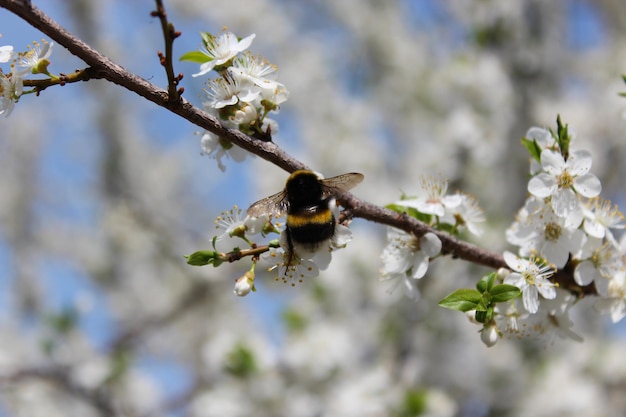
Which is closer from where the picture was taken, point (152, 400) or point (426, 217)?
point (426, 217)

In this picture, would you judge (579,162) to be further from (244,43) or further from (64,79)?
(64,79)

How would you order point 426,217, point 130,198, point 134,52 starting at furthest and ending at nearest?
point 134,52 < point 130,198 < point 426,217

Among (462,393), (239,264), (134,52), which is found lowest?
(462,393)

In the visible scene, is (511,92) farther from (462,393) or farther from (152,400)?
(152,400)

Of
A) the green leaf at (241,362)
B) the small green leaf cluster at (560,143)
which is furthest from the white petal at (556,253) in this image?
the green leaf at (241,362)

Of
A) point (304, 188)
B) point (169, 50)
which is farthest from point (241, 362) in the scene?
point (169, 50)

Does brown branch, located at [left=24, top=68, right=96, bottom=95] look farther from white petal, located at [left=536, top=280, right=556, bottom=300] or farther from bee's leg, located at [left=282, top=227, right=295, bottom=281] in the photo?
white petal, located at [left=536, top=280, right=556, bottom=300]

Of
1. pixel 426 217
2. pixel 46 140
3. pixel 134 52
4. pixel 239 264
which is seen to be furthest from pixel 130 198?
pixel 426 217
